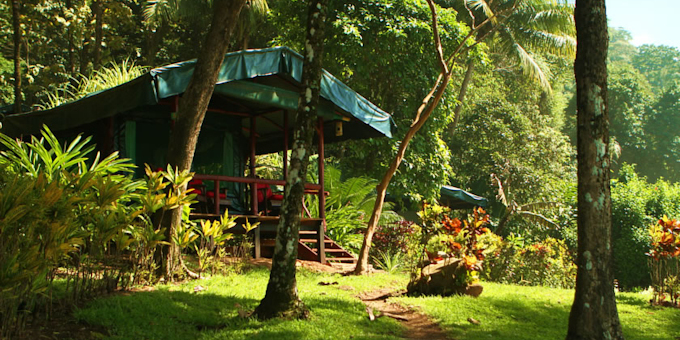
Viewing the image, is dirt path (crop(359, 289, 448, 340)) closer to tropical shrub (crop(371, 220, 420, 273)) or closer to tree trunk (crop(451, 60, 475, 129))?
tropical shrub (crop(371, 220, 420, 273))

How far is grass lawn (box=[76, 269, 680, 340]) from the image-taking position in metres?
6.02

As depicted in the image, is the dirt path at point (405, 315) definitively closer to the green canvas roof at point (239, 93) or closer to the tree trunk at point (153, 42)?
the green canvas roof at point (239, 93)

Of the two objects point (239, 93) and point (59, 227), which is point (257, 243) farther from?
point (59, 227)

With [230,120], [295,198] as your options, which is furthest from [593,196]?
[230,120]

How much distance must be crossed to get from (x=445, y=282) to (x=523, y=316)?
1.39 metres

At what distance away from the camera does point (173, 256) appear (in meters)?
8.43

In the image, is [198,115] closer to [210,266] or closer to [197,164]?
[210,266]

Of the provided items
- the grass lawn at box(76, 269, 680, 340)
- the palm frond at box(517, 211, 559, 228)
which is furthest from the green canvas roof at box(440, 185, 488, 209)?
the grass lawn at box(76, 269, 680, 340)

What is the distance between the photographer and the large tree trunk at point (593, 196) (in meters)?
6.06

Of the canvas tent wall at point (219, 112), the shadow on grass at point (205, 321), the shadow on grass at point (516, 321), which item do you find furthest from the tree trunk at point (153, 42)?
the shadow on grass at point (516, 321)

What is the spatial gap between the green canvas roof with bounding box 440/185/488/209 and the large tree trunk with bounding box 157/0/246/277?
13938 millimetres

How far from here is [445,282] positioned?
30.5 ft

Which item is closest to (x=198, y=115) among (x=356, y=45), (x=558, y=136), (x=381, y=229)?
(x=381, y=229)

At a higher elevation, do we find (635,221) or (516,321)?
(635,221)
